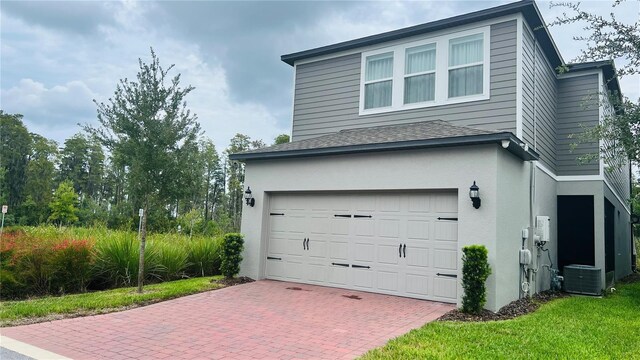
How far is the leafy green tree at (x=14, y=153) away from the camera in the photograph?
46.0 metres

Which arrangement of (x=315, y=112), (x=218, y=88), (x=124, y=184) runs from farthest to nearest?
1. (x=218, y=88)
2. (x=315, y=112)
3. (x=124, y=184)

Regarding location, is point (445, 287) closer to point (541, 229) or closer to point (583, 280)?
point (541, 229)

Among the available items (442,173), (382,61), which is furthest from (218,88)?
(442,173)

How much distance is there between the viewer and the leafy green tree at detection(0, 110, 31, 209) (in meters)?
46.0

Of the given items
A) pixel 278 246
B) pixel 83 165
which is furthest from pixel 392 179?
pixel 83 165

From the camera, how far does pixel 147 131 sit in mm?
8305

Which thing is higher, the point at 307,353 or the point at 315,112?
the point at 315,112

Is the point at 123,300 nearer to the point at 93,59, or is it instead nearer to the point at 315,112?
the point at 315,112

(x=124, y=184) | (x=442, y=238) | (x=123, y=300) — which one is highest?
(x=124, y=184)

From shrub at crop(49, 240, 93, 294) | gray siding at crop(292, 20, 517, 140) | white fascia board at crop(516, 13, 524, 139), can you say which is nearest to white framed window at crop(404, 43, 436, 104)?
gray siding at crop(292, 20, 517, 140)

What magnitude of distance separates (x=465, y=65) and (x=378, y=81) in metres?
2.26

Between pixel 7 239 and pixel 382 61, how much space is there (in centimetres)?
990

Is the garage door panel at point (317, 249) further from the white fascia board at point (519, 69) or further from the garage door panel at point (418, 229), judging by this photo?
the white fascia board at point (519, 69)

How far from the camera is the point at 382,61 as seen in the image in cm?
1088
